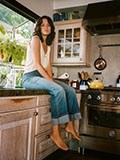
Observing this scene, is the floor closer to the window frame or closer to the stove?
the stove

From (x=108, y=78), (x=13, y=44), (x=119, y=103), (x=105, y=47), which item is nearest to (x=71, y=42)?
(x=105, y=47)

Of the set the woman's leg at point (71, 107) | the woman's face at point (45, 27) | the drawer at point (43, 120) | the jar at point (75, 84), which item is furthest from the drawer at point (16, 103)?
the jar at point (75, 84)

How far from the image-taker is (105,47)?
2957 mm

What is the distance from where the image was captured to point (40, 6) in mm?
2867

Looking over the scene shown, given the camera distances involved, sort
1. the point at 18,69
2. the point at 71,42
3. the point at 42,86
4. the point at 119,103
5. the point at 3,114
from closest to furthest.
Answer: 1. the point at 3,114
2. the point at 42,86
3. the point at 119,103
4. the point at 18,69
5. the point at 71,42

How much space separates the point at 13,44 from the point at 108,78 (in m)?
1.43

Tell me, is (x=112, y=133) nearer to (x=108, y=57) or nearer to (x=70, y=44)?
(x=108, y=57)

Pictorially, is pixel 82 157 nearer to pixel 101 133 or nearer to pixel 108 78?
pixel 101 133

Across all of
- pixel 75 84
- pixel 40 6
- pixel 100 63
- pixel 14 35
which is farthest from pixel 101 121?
pixel 40 6

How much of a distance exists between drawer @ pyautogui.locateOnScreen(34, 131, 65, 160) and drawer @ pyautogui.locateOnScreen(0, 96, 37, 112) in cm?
33

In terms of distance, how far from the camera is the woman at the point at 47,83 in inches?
69.9

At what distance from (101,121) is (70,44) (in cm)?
122

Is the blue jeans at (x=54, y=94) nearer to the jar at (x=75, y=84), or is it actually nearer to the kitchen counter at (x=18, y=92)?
the kitchen counter at (x=18, y=92)

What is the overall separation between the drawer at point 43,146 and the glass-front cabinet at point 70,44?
1.26 m
